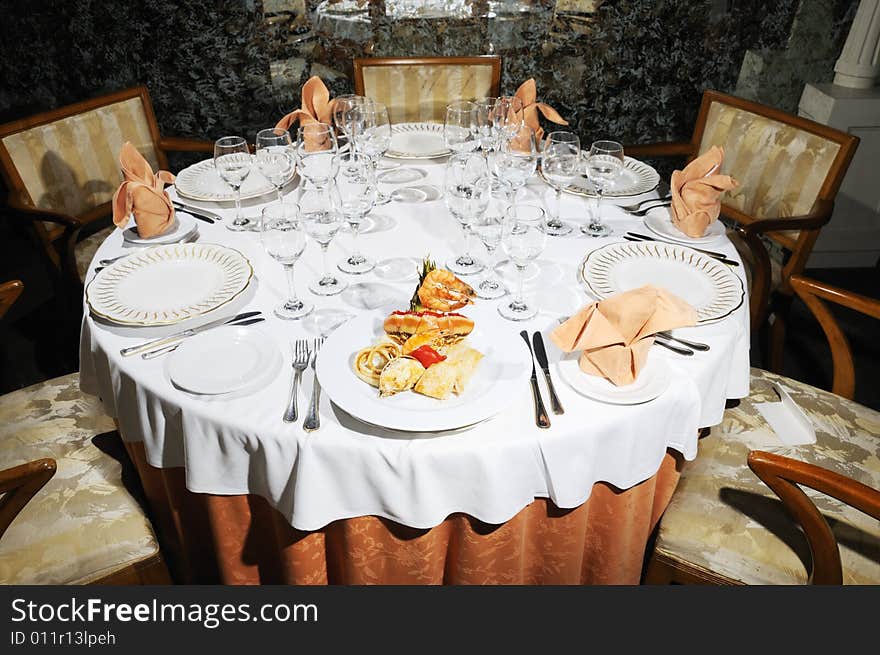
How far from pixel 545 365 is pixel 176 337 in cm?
75

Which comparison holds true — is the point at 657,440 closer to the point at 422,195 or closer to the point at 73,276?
the point at 422,195

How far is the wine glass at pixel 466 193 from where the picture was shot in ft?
5.18

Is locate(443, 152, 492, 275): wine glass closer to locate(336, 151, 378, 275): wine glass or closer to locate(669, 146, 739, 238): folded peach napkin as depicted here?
locate(336, 151, 378, 275): wine glass

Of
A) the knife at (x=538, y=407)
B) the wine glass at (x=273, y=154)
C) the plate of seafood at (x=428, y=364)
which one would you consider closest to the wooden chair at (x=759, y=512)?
the knife at (x=538, y=407)

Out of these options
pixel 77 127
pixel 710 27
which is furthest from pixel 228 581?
pixel 710 27

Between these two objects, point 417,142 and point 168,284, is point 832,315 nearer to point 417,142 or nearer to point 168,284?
point 417,142

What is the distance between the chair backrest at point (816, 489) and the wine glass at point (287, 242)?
949 mm

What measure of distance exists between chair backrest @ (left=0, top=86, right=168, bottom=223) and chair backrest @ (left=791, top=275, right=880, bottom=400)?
2327mm

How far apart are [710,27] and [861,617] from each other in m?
2.86

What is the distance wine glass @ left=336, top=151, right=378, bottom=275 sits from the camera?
1635 millimetres

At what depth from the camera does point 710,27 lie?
331 cm

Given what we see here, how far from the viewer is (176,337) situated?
4.65 feet

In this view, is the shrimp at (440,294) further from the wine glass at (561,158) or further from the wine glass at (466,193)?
the wine glass at (561,158)

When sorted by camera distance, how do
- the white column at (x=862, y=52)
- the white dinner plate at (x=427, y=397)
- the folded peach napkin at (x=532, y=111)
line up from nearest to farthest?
the white dinner plate at (x=427, y=397)
the folded peach napkin at (x=532, y=111)
the white column at (x=862, y=52)
